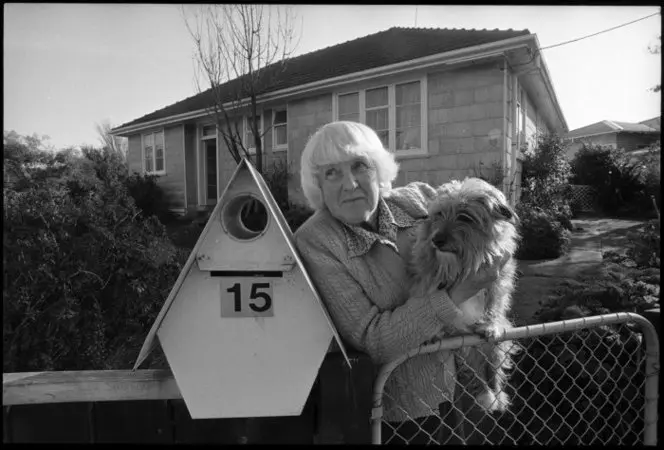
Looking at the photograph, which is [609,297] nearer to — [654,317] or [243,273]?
[654,317]

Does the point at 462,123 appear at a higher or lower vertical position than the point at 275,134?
lower

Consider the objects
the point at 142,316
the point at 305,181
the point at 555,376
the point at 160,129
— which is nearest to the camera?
the point at 305,181

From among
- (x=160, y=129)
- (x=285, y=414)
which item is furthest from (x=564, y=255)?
(x=160, y=129)

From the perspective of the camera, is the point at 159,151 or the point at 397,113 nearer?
the point at 397,113

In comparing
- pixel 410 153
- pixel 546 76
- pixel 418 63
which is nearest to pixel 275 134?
pixel 410 153

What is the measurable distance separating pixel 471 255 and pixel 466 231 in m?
0.11

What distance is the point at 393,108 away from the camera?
10.6 meters

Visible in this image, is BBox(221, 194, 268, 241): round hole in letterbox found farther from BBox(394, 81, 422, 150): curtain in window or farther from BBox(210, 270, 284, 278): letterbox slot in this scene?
BBox(394, 81, 422, 150): curtain in window

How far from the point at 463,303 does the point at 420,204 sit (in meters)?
0.67

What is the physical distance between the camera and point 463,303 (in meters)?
1.88

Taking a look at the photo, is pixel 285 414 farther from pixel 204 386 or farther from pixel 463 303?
pixel 463 303

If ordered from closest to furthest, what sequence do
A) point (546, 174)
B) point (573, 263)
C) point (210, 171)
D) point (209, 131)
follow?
point (573, 263) → point (546, 174) → point (209, 131) → point (210, 171)

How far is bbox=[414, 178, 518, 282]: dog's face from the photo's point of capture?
6.16 feet

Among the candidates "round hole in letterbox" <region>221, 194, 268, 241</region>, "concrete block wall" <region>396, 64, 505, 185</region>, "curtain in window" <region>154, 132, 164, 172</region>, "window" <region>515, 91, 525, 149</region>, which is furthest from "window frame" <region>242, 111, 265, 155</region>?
"round hole in letterbox" <region>221, 194, 268, 241</region>
